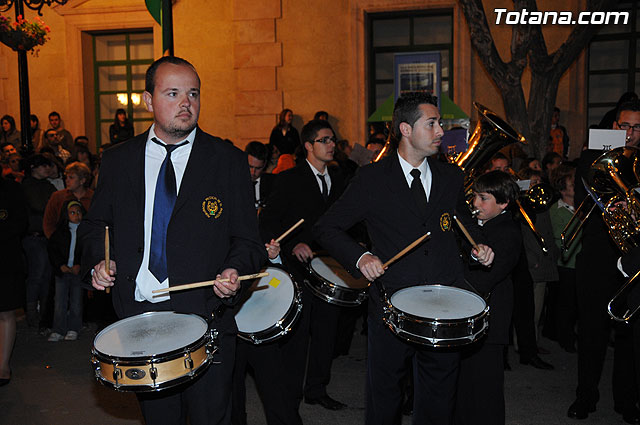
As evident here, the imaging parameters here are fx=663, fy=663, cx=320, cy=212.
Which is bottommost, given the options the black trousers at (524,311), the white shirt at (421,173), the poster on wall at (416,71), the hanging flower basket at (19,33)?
the black trousers at (524,311)

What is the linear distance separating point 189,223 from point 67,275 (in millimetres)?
5470

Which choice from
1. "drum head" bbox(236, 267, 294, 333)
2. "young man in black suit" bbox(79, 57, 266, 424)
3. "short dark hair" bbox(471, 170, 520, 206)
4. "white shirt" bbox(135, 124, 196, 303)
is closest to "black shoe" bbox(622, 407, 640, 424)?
"short dark hair" bbox(471, 170, 520, 206)

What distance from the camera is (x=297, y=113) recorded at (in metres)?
14.7

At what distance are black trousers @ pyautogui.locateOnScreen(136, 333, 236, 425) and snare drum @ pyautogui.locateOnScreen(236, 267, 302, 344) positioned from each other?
103 centimetres

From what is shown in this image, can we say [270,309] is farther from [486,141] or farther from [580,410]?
[580,410]

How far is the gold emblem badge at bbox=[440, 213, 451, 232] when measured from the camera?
13.4 ft

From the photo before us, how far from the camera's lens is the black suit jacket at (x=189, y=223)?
3.23 metres

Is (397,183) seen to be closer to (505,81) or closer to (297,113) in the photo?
(505,81)

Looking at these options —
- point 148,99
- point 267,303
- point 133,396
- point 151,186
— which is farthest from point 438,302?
point 133,396

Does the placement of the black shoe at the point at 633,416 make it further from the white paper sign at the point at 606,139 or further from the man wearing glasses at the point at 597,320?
the white paper sign at the point at 606,139

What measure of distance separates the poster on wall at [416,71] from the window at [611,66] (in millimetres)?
4441

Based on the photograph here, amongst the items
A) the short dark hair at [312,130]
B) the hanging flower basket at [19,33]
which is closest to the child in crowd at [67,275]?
the short dark hair at [312,130]

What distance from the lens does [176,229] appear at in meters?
3.21

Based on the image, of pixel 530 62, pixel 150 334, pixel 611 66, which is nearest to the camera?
pixel 150 334
